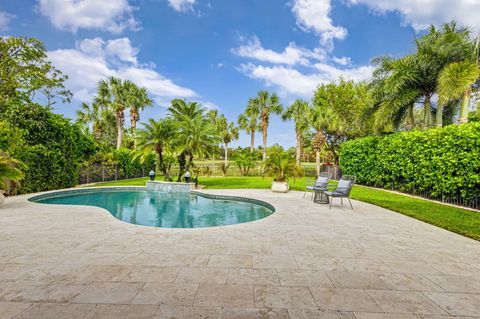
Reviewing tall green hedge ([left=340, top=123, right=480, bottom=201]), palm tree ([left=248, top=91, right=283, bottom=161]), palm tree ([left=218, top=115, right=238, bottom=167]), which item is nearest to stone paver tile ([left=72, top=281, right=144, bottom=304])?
tall green hedge ([left=340, top=123, right=480, bottom=201])

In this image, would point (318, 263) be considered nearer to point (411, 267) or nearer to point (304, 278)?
point (304, 278)

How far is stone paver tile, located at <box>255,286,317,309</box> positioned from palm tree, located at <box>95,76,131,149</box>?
28448 millimetres

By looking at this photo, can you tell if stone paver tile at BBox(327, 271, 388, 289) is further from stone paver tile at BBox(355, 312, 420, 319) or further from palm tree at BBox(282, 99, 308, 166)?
palm tree at BBox(282, 99, 308, 166)

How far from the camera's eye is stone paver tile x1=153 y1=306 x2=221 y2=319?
2385mm

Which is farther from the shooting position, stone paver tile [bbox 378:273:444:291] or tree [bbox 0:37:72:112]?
tree [bbox 0:37:72:112]

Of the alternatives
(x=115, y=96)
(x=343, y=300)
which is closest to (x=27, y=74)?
(x=115, y=96)

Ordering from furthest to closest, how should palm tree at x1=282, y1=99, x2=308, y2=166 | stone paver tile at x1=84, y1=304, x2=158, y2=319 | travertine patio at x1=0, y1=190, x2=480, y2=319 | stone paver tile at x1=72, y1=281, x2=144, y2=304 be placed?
palm tree at x1=282, y1=99, x2=308, y2=166 → stone paver tile at x1=72, y1=281, x2=144, y2=304 → travertine patio at x1=0, y1=190, x2=480, y2=319 → stone paver tile at x1=84, y1=304, x2=158, y2=319

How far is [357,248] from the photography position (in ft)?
15.0

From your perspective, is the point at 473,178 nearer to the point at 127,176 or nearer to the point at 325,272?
the point at 325,272

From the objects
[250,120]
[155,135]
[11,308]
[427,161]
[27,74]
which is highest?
[250,120]

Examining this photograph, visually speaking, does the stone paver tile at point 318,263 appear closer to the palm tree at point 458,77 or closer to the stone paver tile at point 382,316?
the stone paver tile at point 382,316

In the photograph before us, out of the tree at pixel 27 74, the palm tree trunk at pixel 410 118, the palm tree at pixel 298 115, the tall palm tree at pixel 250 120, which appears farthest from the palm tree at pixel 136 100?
the palm tree trunk at pixel 410 118

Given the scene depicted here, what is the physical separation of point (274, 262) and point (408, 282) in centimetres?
181

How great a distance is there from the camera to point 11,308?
2.52m
